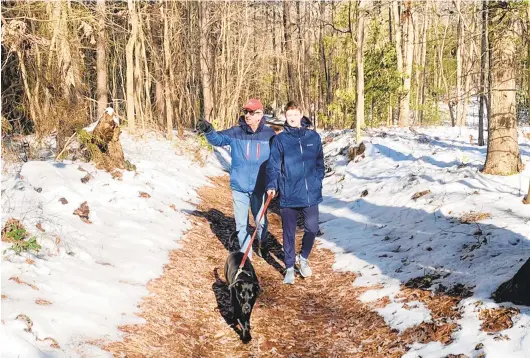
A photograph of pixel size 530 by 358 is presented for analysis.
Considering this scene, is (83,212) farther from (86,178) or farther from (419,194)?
(419,194)

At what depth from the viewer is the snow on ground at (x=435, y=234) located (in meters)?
4.12

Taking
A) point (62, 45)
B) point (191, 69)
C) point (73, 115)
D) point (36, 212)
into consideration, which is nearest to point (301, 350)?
point (36, 212)

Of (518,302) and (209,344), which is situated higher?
(518,302)

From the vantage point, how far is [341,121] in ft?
81.7

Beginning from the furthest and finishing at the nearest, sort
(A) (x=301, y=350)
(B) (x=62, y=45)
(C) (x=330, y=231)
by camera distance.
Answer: (B) (x=62, y=45), (C) (x=330, y=231), (A) (x=301, y=350)

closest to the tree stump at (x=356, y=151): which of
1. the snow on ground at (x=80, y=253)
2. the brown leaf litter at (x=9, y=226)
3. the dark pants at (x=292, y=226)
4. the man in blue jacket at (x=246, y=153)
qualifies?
the snow on ground at (x=80, y=253)

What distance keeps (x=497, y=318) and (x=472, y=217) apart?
8.96ft

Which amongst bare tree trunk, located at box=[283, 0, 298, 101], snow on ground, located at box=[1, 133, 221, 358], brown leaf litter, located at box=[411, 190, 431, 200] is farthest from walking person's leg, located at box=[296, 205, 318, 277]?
bare tree trunk, located at box=[283, 0, 298, 101]

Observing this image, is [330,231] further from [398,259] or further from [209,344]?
[209,344]

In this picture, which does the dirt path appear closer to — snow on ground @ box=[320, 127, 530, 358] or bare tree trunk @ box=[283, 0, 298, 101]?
snow on ground @ box=[320, 127, 530, 358]

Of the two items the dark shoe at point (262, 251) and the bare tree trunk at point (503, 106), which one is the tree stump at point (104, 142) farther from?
the bare tree trunk at point (503, 106)

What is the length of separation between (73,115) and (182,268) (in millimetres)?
6012

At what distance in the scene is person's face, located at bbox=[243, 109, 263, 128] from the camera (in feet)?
20.3

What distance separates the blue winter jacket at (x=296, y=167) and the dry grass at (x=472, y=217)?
7.41 ft
